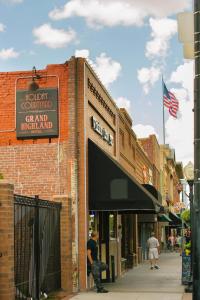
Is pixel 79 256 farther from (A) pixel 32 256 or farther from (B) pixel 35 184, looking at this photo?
(A) pixel 32 256

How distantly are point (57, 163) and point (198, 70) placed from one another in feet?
27.4

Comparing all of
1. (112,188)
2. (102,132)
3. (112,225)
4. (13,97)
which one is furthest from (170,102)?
(13,97)

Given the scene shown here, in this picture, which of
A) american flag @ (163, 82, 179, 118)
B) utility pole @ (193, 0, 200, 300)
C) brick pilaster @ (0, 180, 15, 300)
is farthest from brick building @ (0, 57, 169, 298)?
american flag @ (163, 82, 179, 118)

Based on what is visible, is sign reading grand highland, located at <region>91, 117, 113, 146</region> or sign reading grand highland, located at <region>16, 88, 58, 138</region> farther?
sign reading grand highland, located at <region>91, 117, 113, 146</region>

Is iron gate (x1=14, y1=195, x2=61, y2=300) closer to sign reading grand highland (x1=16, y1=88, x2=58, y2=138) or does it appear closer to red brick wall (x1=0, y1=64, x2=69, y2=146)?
sign reading grand highland (x1=16, y1=88, x2=58, y2=138)

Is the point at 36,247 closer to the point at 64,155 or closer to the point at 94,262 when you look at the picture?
the point at 94,262

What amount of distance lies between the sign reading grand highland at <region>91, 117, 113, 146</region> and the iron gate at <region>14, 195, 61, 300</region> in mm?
3380

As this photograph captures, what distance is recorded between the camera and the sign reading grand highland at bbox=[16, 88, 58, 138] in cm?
1684

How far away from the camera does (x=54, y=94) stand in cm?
1688

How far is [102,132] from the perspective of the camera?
2000cm

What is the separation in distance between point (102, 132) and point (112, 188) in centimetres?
347

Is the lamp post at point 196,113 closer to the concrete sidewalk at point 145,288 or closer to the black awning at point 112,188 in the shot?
the concrete sidewalk at point 145,288

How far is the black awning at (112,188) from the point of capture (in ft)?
54.7

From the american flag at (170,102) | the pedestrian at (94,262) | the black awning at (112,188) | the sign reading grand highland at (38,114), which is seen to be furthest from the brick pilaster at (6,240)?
the american flag at (170,102)
